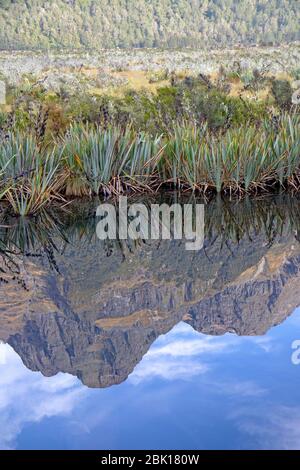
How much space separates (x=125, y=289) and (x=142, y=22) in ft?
402

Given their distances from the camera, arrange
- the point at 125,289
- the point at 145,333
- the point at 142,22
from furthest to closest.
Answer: the point at 142,22
the point at 125,289
the point at 145,333

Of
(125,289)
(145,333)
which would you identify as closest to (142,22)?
(125,289)

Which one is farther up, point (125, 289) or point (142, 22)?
point (142, 22)

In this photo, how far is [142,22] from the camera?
121m

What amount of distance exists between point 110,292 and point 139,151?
3.68 metres

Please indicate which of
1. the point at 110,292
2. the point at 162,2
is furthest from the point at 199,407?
the point at 162,2

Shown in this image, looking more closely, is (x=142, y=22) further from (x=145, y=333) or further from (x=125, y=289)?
(x=145, y=333)

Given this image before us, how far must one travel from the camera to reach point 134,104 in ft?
42.9

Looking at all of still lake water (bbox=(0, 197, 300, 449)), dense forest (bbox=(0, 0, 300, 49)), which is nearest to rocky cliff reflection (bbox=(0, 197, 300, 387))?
still lake water (bbox=(0, 197, 300, 449))

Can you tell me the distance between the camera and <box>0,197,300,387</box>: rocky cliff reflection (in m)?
3.93

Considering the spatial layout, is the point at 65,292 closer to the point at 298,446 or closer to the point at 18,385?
the point at 18,385

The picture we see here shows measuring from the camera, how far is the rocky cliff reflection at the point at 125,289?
3.93 metres

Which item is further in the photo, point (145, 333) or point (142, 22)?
point (142, 22)

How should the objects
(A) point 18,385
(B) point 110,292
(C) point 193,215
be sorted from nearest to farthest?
(A) point 18,385
(B) point 110,292
(C) point 193,215
